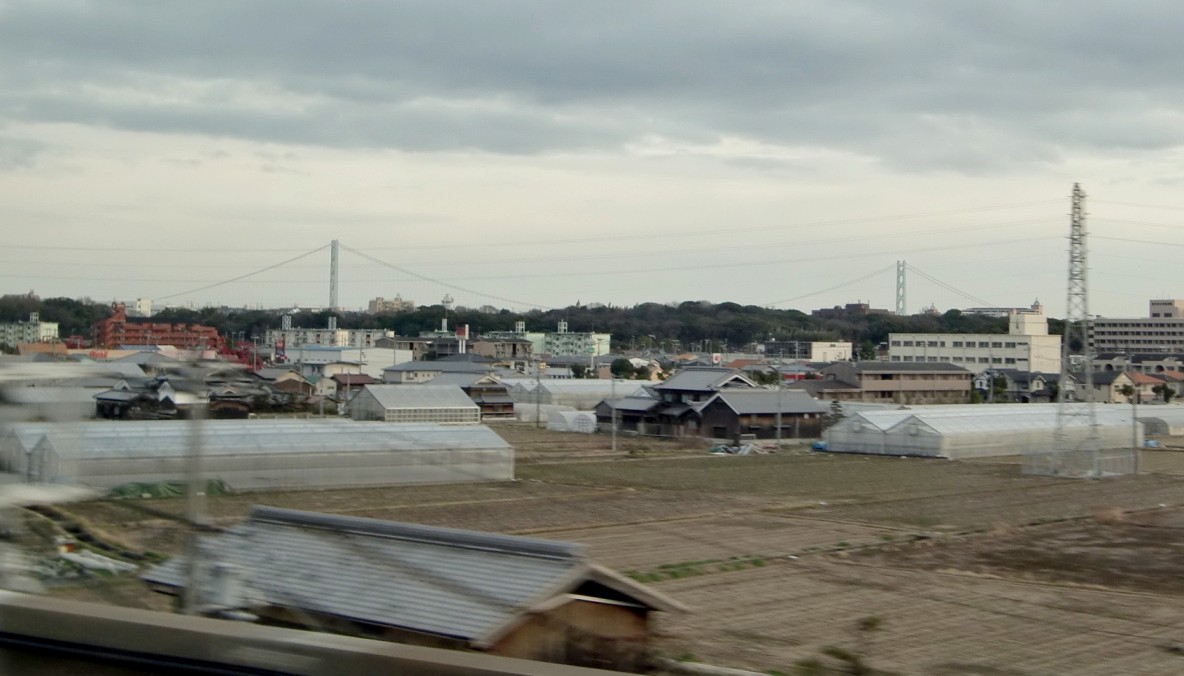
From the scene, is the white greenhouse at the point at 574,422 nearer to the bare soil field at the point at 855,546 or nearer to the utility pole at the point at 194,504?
the bare soil field at the point at 855,546

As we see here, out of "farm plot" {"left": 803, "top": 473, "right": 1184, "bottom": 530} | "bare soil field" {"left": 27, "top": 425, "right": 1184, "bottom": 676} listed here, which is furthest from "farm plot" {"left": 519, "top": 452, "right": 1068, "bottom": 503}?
"farm plot" {"left": 803, "top": 473, "right": 1184, "bottom": 530}

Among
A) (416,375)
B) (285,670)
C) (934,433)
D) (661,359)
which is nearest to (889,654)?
(285,670)

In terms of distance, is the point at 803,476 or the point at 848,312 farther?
the point at 848,312

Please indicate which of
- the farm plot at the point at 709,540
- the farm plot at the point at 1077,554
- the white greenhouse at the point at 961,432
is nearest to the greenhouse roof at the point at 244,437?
the farm plot at the point at 709,540

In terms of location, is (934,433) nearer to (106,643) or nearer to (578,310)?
(106,643)

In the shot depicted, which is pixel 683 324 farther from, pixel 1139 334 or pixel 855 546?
pixel 855 546

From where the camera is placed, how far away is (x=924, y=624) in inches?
151

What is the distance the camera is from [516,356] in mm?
39625

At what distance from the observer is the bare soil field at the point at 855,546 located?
2.94 metres

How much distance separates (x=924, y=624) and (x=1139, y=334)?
48.5m

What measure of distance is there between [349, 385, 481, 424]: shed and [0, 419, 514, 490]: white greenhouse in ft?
14.9

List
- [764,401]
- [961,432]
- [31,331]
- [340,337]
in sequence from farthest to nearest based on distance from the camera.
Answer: [340,337] → [764,401] → [961,432] → [31,331]

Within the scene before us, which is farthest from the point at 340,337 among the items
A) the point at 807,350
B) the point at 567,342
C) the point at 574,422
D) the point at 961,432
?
the point at 961,432

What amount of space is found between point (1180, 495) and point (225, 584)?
12.2m
